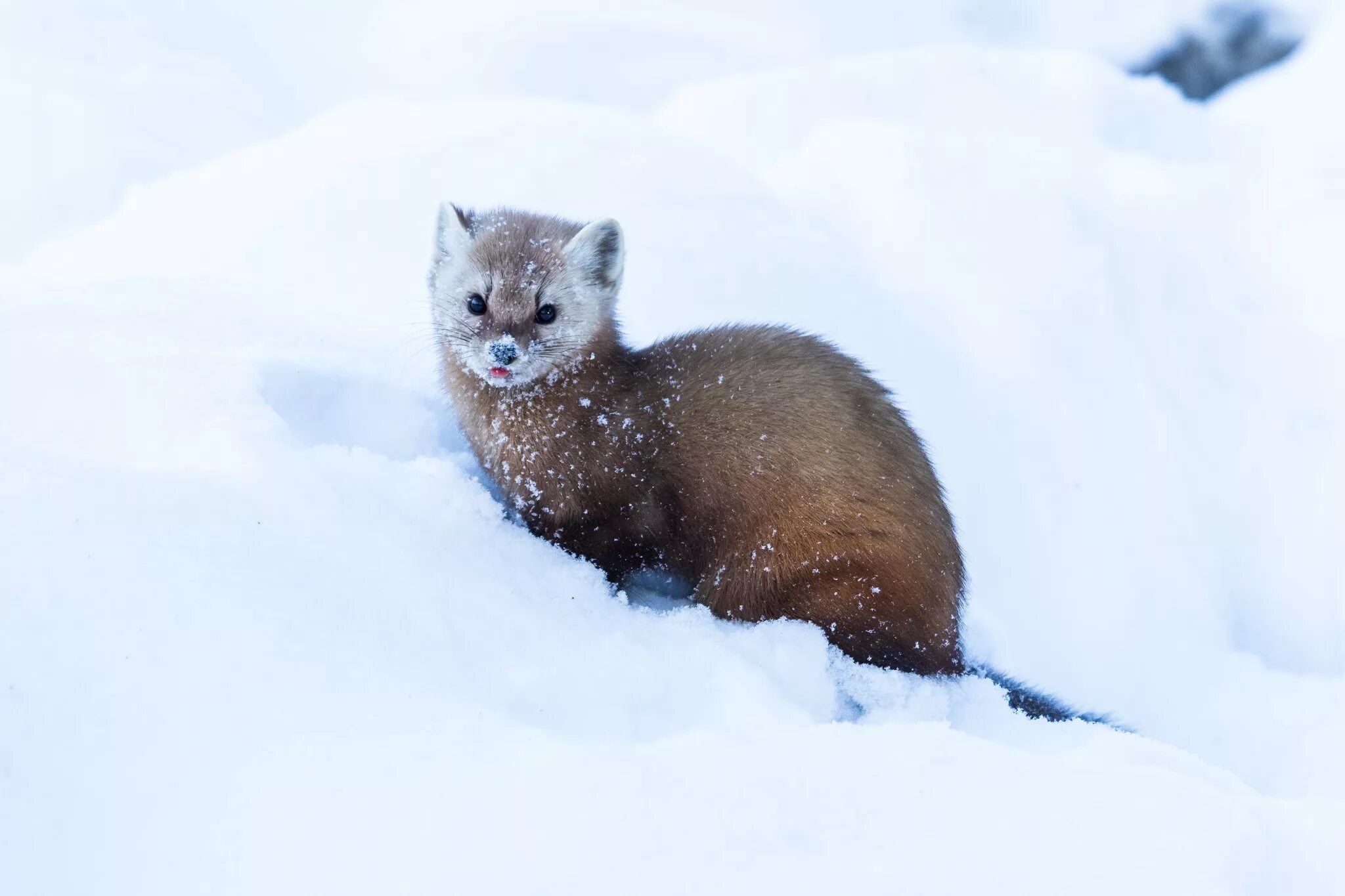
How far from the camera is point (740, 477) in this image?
304cm

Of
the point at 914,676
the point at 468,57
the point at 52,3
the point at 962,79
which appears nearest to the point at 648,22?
the point at 468,57

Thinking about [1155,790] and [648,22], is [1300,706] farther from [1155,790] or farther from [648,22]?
[648,22]

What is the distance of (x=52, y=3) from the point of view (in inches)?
352

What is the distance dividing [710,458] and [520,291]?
811 mm

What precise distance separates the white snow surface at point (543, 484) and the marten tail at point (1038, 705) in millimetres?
140

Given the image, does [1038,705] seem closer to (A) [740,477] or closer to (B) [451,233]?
(A) [740,477]

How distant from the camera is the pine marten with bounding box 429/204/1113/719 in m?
2.96

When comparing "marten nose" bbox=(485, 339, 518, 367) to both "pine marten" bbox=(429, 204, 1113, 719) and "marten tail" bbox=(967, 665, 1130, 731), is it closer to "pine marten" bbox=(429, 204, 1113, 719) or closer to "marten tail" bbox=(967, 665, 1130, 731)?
"pine marten" bbox=(429, 204, 1113, 719)

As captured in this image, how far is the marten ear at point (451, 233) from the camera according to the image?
10.8 feet

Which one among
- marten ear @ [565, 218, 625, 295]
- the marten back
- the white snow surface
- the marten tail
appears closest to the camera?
the white snow surface

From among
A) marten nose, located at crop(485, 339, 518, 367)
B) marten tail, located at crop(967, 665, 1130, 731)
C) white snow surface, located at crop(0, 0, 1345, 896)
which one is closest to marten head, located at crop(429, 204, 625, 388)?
marten nose, located at crop(485, 339, 518, 367)

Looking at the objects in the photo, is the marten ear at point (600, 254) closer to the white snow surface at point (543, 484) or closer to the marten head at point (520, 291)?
the marten head at point (520, 291)

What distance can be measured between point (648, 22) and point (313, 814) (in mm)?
10582

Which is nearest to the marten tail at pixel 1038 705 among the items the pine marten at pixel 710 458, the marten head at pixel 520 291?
the pine marten at pixel 710 458
